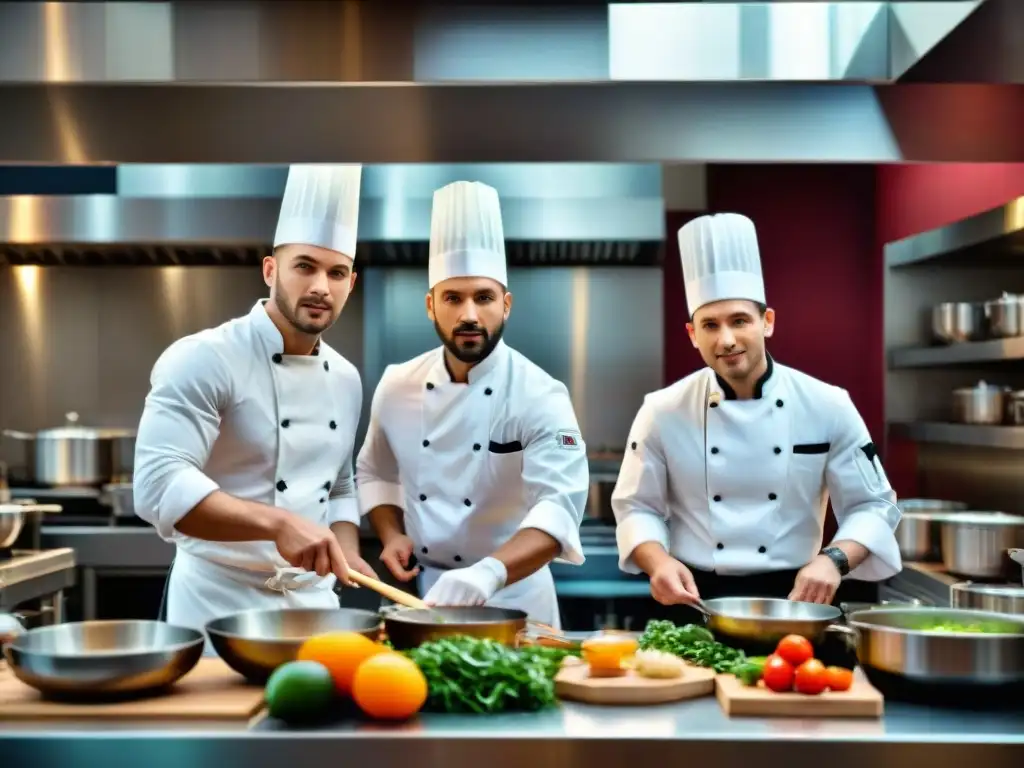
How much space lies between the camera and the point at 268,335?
96.4 inches

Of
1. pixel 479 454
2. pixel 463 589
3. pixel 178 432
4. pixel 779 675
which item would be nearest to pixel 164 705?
pixel 463 589

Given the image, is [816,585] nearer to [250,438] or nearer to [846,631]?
[846,631]

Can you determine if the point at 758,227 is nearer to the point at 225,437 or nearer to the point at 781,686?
the point at 225,437

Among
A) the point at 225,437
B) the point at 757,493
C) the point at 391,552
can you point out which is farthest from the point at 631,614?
the point at 225,437

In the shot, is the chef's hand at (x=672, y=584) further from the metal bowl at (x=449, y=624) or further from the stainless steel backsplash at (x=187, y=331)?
the stainless steel backsplash at (x=187, y=331)

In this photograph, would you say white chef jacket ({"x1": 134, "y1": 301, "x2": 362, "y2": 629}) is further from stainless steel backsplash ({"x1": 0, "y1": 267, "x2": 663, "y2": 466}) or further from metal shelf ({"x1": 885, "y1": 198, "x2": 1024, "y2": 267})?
stainless steel backsplash ({"x1": 0, "y1": 267, "x2": 663, "y2": 466})

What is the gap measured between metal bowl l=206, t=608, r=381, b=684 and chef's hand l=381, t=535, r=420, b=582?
2.07 feet

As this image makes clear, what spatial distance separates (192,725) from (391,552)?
1057 millimetres

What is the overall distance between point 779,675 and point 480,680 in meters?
0.43

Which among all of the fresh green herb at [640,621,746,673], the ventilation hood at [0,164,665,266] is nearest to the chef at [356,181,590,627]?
the fresh green herb at [640,621,746,673]

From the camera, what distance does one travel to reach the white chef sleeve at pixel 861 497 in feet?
8.47

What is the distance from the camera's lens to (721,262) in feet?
8.83

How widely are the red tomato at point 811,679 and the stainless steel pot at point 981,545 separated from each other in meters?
1.84

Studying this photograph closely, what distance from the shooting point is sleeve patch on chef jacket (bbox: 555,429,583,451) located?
259cm
